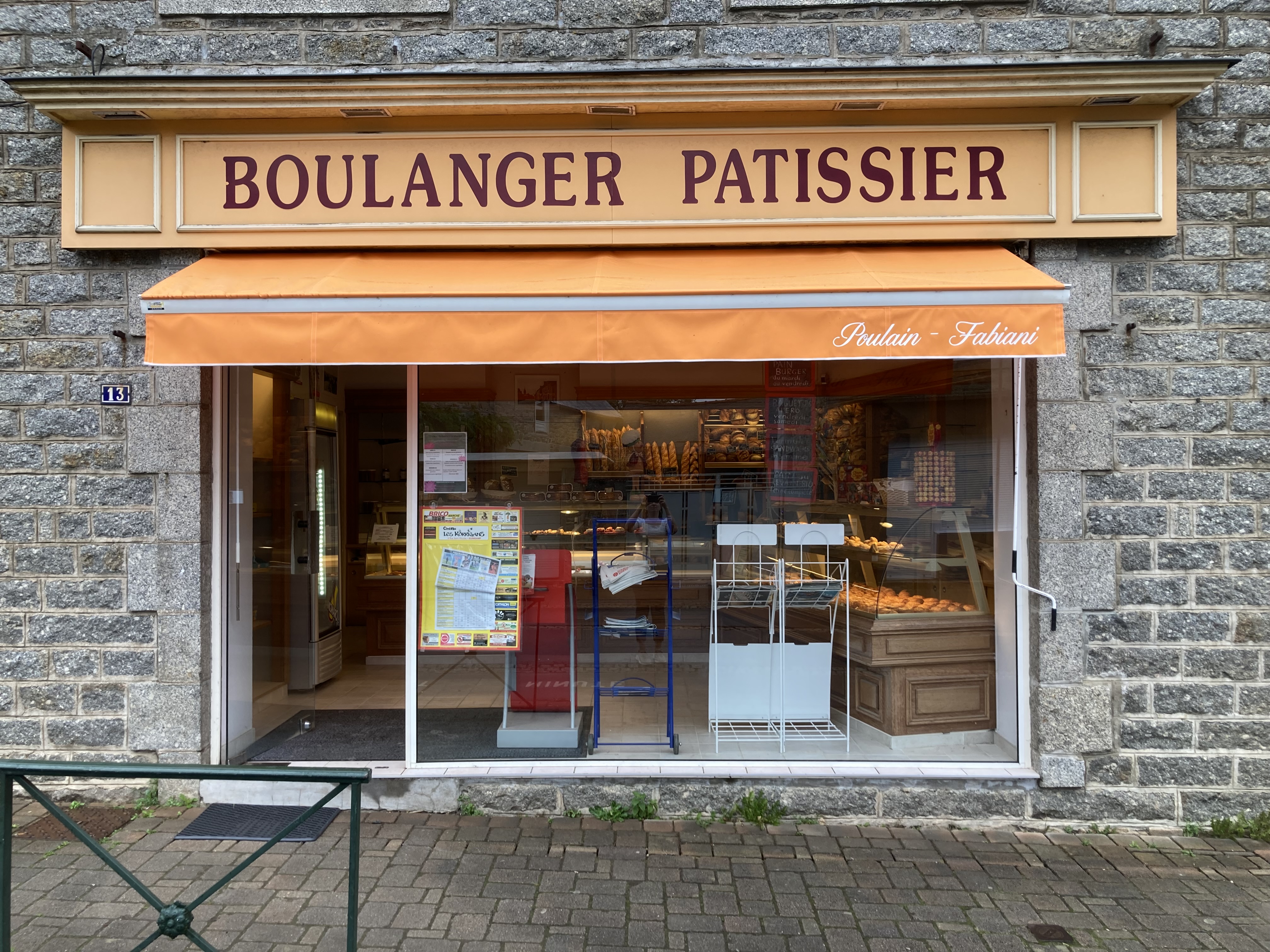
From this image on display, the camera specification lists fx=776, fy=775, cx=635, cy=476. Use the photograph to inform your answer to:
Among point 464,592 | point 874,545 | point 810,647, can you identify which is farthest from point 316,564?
point 874,545

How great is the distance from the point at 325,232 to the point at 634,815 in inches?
155

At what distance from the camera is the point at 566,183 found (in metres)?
4.68

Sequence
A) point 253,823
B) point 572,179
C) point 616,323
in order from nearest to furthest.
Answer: point 616,323 < point 253,823 < point 572,179

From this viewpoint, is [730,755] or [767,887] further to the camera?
[730,755]

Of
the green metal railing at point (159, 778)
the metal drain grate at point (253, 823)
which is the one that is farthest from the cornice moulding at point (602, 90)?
the metal drain grate at point (253, 823)

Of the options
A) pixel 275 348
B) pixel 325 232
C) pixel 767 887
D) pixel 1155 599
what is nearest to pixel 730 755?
pixel 767 887

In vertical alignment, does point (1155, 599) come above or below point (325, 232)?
below

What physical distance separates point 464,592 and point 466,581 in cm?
7

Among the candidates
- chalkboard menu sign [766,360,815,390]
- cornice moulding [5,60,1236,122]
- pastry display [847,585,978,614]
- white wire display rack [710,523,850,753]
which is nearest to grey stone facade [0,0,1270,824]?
cornice moulding [5,60,1236,122]

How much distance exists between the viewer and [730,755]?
4910 mm

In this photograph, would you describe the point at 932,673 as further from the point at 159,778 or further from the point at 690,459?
the point at 159,778

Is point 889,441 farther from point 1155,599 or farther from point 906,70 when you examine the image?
point 906,70

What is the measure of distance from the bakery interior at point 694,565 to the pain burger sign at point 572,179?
42.0 inches

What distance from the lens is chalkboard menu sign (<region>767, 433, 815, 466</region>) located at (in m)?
5.83
